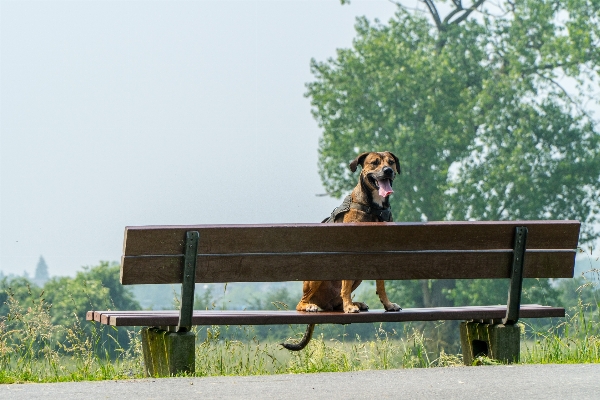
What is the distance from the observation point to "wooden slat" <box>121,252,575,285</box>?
5414 millimetres

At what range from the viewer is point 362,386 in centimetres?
458

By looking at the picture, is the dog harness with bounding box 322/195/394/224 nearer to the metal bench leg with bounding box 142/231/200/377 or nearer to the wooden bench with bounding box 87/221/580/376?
the wooden bench with bounding box 87/221/580/376

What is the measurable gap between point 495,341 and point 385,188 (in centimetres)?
125

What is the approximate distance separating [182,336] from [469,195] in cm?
2968

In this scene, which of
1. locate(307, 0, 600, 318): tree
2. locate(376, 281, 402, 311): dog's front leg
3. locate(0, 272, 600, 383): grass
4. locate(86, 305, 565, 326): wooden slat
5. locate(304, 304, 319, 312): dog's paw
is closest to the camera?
locate(86, 305, 565, 326): wooden slat

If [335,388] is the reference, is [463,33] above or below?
above

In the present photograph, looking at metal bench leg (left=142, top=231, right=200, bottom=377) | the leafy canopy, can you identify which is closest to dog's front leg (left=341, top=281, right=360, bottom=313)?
metal bench leg (left=142, top=231, right=200, bottom=377)

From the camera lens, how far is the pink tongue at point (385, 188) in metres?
6.34

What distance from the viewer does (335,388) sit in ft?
14.9

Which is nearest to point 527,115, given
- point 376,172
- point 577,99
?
point 577,99

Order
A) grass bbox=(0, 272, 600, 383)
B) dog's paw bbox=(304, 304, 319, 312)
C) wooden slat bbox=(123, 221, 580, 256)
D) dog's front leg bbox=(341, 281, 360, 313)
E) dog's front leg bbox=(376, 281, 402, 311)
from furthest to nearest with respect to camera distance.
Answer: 1. dog's paw bbox=(304, 304, 319, 312)
2. dog's front leg bbox=(376, 281, 402, 311)
3. dog's front leg bbox=(341, 281, 360, 313)
4. grass bbox=(0, 272, 600, 383)
5. wooden slat bbox=(123, 221, 580, 256)

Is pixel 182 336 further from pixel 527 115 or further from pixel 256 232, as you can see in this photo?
pixel 527 115

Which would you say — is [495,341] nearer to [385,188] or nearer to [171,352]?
[385,188]

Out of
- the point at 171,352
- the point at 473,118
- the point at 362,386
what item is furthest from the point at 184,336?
the point at 473,118
